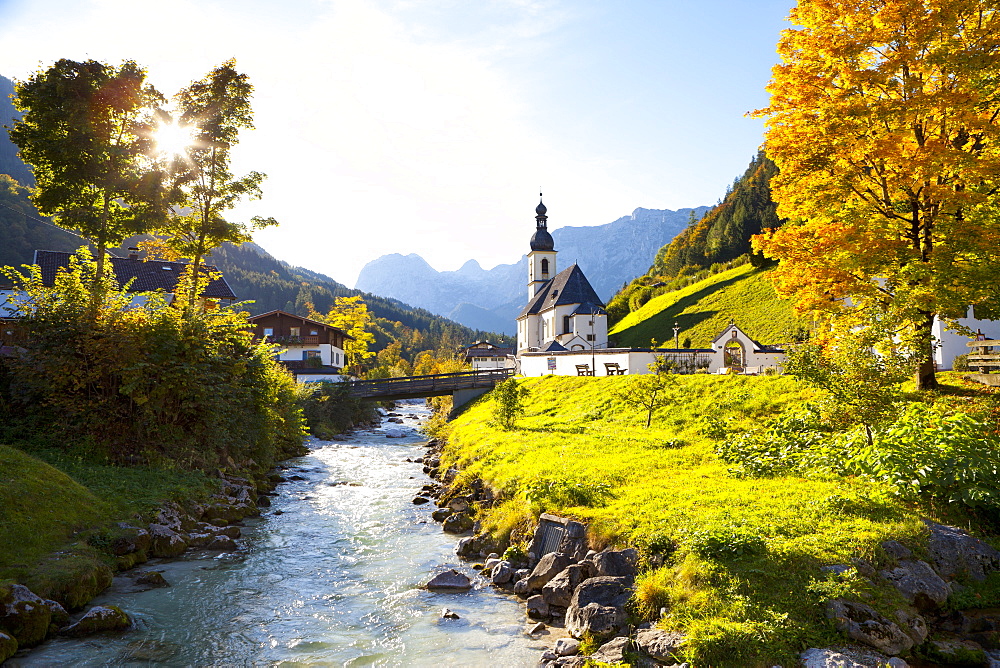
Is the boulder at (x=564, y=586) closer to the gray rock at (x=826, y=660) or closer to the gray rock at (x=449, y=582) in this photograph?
the gray rock at (x=449, y=582)

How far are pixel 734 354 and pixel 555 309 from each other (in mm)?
39768

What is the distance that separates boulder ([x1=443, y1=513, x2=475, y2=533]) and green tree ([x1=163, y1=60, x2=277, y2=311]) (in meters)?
15.3

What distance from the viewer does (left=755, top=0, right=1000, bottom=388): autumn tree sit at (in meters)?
14.8

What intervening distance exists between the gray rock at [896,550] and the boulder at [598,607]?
3.99 meters

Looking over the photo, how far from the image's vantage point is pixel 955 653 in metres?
7.38

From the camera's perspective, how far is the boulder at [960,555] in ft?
28.9

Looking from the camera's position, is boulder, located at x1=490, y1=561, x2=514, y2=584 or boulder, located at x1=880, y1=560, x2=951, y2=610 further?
boulder, located at x1=490, y1=561, x2=514, y2=584

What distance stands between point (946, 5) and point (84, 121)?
26.8 m

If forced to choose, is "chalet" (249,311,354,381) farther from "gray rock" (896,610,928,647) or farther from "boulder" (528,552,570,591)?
"gray rock" (896,610,928,647)

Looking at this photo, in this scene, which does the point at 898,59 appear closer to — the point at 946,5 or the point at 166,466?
the point at 946,5

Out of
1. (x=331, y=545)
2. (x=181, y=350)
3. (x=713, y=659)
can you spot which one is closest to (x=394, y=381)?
(x=181, y=350)

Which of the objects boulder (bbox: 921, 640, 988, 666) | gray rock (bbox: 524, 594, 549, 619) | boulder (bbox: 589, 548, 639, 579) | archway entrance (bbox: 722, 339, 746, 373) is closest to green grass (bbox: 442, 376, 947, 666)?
boulder (bbox: 589, 548, 639, 579)

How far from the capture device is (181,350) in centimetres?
1797

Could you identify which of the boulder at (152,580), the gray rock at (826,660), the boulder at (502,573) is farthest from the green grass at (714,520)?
the boulder at (152,580)
